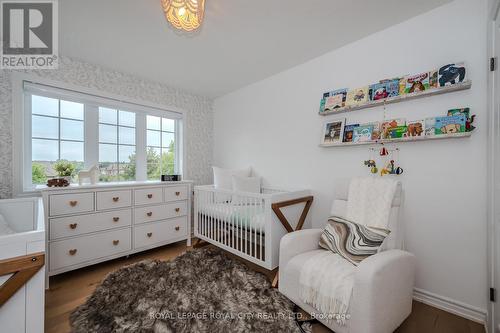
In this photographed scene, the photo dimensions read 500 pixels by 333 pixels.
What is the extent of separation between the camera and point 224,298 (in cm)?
165

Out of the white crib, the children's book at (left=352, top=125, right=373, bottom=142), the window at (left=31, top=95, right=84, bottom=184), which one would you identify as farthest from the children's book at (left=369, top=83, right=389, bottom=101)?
the window at (left=31, top=95, right=84, bottom=184)

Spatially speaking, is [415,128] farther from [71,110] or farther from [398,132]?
[71,110]

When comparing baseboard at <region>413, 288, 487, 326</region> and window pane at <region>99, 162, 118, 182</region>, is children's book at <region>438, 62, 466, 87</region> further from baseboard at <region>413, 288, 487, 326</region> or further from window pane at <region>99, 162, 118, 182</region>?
window pane at <region>99, 162, 118, 182</region>

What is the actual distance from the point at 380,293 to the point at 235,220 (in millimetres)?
1415

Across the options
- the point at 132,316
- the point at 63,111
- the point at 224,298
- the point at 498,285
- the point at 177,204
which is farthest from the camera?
the point at 177,204

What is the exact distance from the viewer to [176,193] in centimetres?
278

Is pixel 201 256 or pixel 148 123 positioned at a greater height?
pixel 148 123

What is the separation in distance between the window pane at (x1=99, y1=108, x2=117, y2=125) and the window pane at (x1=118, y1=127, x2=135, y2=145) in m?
0.13

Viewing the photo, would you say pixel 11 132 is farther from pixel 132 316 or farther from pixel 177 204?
pixel 132 316

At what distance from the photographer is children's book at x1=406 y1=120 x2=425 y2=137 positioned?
64.4 inches

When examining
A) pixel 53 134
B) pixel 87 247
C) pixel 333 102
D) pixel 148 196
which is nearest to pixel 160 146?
pixel 148 196

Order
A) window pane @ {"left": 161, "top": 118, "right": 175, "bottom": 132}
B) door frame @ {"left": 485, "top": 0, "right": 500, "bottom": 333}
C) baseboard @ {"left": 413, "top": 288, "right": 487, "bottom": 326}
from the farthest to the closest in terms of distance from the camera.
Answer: window pane @ {"left": 161, "top": 118, "right": 175, "bottom": 132}, baseboard @ {"left": 413, "top": 288, "right": 487, "bottom": 326}, door frame @ {"left": 485, "top": 0, "right": 500, "bottom": 333}

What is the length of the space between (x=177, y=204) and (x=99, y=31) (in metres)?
1.99

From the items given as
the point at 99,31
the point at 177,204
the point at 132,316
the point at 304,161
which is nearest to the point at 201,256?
the point at 177,204
